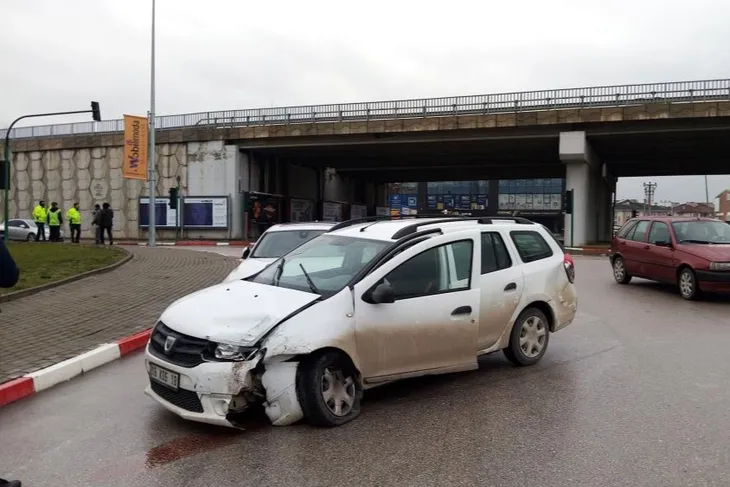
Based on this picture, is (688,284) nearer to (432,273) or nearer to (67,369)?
(432,273)

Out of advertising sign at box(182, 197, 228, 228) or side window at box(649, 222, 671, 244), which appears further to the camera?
advertising sign at box(182, 197, 228, 228)

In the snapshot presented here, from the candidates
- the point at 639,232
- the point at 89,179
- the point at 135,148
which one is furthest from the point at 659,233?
the point at 89,179

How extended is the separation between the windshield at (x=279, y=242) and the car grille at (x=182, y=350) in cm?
494

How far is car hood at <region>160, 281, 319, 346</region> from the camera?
4160 mm

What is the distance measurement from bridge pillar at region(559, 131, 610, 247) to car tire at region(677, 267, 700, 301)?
58.0 feet

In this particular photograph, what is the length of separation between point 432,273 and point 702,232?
28.1 feet

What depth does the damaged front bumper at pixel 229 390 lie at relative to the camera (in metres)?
4.05

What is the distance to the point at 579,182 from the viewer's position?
29.6 m

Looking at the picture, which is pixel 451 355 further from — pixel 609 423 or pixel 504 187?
pixel 504 187

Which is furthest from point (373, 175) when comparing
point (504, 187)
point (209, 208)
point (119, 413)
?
point (119, 413)

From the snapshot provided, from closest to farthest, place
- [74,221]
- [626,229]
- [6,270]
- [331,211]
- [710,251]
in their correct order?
[6,270], [710,251], [626,229], [74,221], [331,211]

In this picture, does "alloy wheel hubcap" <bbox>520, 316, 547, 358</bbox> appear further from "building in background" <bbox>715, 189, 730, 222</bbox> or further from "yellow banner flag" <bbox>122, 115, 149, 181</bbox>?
"building in background" <bbox>715, 189, 730, 222</bbox>

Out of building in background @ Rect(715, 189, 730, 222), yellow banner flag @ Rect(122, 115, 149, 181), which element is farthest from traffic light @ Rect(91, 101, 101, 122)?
building in background @ Rect(715, 189, 730, 222)

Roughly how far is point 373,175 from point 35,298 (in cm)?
3960
